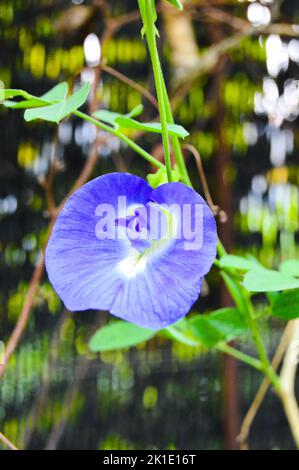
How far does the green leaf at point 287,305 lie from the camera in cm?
48

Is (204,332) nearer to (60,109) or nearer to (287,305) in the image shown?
(287,305)

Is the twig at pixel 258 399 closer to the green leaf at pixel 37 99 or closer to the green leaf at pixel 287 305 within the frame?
the green leaf at pixel 287 305

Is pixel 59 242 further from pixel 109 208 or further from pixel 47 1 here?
pixel 47 1

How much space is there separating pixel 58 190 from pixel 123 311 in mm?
1193

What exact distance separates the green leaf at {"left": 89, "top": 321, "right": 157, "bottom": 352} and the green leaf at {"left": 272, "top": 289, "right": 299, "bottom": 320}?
0.71ft

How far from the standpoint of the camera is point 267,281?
414 mm

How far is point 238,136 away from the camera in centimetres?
160

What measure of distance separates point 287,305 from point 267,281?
0.09 meters

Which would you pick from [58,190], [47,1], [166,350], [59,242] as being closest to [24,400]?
[166,350]

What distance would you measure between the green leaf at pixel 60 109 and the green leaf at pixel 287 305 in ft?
0.77

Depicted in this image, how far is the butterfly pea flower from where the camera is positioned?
310 millimetres

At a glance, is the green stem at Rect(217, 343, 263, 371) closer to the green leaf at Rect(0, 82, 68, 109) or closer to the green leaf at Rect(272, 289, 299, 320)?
the green leaf at Rect(272, 289, 299, 320)

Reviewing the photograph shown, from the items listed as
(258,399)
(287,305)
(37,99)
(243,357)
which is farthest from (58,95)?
(258,399)

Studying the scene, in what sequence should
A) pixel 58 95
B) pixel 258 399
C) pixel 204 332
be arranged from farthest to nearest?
1. pixel 258 399
2. pixel 204 332
3. pixel 58 95
